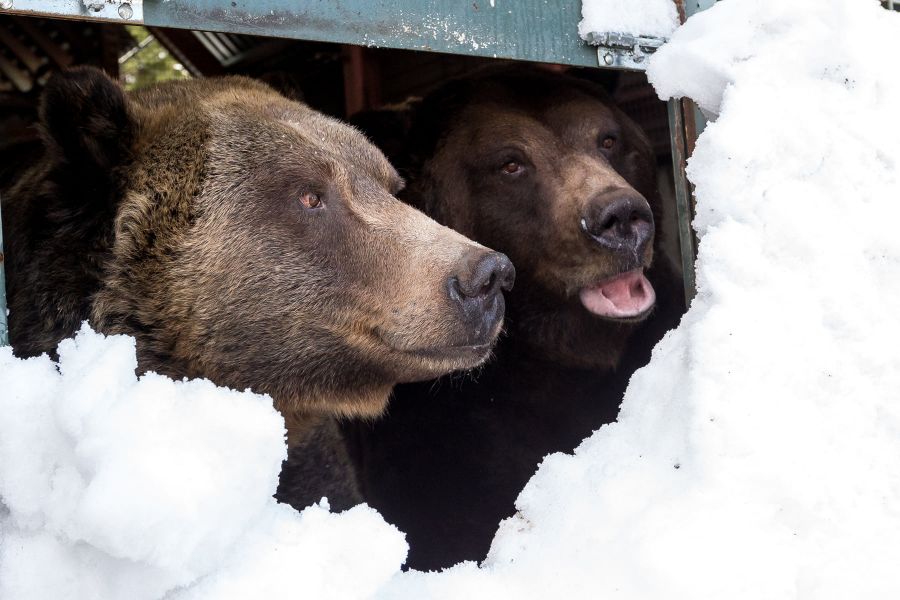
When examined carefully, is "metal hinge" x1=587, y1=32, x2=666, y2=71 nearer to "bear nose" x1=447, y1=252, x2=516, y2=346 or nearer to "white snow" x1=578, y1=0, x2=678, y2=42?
"white snow" x1=578, y1=0, x2=678, y2=42

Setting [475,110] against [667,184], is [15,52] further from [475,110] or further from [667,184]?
[667,184]

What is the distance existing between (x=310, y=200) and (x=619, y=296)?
1796 millimetres

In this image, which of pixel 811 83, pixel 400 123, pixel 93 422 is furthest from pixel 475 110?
pixel 93 422

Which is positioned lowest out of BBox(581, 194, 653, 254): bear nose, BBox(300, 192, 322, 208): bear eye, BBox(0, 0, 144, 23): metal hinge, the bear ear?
BBox(581, 194, 653, 254): bear nose

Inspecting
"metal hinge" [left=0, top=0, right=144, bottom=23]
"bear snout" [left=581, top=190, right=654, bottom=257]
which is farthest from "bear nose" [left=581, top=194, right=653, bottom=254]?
"metal hinge" [left=0, top=0, right=144, bottom=23]

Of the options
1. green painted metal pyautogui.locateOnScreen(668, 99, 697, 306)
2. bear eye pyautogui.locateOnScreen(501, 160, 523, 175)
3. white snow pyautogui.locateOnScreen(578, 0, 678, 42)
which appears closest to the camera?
white snow pyautogui.locateOnScreen(578, 0, 678, 42)

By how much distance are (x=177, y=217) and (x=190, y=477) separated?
45.0 inches

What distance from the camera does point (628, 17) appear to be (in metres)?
3.86

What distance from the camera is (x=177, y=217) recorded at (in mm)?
3041

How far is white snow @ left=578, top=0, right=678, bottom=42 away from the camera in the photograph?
3814 mm

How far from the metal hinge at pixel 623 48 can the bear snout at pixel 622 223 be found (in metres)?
0.55

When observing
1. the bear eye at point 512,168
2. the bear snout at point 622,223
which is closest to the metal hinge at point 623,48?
the bear snout at point 622,223

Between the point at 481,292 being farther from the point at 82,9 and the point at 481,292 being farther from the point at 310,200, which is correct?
the point at 82,9

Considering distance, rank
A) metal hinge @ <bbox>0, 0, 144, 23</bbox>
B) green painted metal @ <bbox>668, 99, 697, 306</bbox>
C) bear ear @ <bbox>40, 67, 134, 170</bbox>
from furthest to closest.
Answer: green painted metal @ <bbox>668, 99, 697, 306</bbox>
bear ear @ <bbox>40, 67, 134, 170</bbox>
metal hinge @ <bbox>0, 0, 144, 23</bbox>
